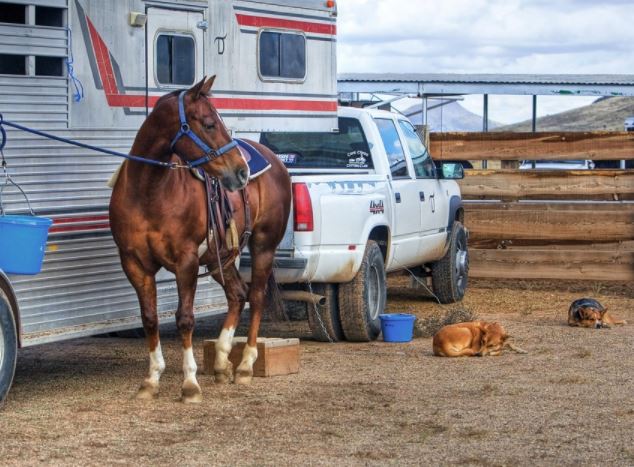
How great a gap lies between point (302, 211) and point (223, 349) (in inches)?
69.8

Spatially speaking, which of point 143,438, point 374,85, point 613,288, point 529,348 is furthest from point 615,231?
point 374,85

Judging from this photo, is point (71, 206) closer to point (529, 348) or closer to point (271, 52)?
point (271, 52)

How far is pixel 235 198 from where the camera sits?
8984 mm

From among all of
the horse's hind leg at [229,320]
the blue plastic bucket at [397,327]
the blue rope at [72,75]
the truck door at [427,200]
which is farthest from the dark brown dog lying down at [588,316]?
the blue rope at [72,75]

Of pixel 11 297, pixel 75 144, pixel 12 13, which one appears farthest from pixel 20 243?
pixel 12 13

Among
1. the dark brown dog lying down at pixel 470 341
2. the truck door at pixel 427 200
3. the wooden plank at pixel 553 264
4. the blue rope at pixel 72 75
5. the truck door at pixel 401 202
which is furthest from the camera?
the wooden plank at pixel 553 264

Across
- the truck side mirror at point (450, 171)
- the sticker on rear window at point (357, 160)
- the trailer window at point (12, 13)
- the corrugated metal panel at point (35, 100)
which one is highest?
the trailer window at point (12, 13)

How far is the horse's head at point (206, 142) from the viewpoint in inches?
317

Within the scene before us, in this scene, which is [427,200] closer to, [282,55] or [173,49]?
[282,55]

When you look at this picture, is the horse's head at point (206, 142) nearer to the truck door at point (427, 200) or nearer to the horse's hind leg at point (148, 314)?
the horse's hind leg at point (148, 314)

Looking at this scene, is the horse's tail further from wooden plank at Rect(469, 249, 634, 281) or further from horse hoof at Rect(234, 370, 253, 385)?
wooden plank at Rect(469, 249, 634, 281)

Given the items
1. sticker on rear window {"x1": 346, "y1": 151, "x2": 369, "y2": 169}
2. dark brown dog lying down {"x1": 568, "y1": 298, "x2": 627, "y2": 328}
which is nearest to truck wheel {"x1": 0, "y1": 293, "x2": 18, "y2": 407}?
sticker on rear window {"x1": 346, "y1": 151, "x2": 369, "y2": 169}

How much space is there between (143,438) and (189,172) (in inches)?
84.0

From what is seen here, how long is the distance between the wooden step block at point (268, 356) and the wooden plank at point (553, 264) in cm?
672
